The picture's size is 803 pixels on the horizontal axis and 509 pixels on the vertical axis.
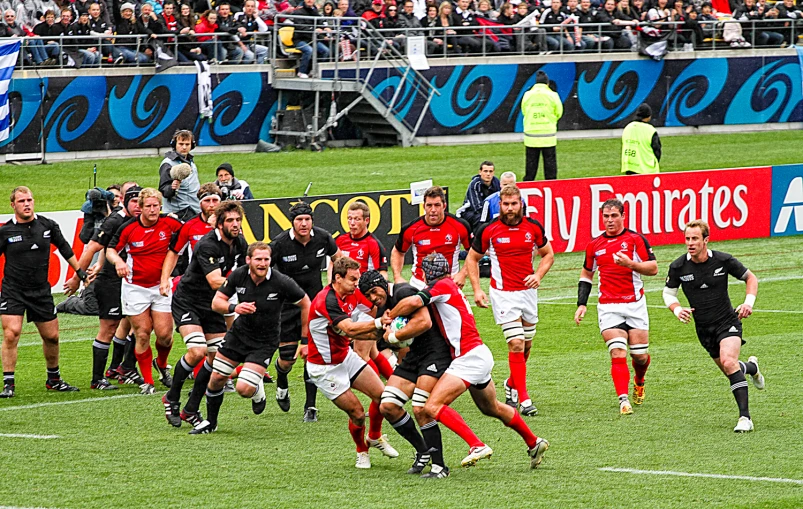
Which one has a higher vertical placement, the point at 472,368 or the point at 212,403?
the point at 472,368

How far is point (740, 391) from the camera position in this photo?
1095cm

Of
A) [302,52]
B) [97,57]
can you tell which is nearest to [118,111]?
[97,57]

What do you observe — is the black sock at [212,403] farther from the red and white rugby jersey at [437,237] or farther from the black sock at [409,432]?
the red and white rugby jersey at [437,237]

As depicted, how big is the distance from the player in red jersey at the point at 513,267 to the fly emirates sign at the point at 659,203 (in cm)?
838

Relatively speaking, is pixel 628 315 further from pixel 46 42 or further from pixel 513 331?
pixel 46 42

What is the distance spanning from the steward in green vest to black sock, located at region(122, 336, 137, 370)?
1144cm

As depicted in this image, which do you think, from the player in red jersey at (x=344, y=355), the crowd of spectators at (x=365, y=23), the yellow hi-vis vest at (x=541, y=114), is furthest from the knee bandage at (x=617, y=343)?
the crowd of spectators at (x=365, y=23)

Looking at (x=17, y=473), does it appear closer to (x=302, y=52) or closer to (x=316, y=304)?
(x=316, y=304)

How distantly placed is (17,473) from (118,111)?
18.7 meters

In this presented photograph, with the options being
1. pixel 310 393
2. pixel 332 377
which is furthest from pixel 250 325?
pixel 332 377

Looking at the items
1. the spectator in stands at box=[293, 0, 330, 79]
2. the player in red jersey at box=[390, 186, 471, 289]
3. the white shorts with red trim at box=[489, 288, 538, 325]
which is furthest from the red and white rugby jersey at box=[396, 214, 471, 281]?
the spectator in stands at box=[293, 0, 330, 79]

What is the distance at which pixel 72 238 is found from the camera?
1786 centimetres

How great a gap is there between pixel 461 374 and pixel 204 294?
3.63 meters

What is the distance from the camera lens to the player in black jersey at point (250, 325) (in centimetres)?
1071
